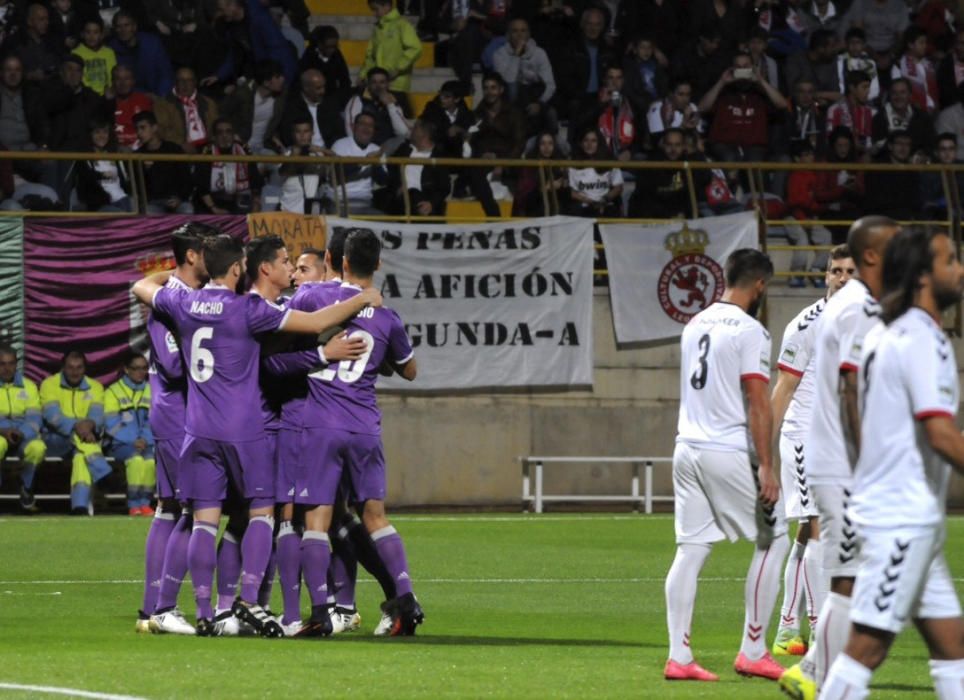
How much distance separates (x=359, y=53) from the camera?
28.2 meters

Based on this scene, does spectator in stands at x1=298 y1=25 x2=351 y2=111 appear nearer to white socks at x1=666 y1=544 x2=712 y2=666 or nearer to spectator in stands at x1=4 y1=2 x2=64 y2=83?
spectator in stands at x1=4 y1=2 x2=64 y2=83

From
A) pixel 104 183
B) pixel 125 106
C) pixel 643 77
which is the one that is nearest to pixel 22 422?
pixel 104 183

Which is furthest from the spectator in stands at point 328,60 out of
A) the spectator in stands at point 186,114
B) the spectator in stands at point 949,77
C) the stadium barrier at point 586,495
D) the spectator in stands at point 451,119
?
the spectator in stands at point 949,77

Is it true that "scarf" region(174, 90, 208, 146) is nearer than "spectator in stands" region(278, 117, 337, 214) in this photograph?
No

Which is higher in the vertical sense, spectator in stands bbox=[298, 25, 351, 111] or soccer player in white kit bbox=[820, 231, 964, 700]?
spectator in stands bbox=[298, 25, 351, 111]

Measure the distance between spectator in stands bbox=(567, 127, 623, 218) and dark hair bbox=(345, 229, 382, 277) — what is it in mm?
13694

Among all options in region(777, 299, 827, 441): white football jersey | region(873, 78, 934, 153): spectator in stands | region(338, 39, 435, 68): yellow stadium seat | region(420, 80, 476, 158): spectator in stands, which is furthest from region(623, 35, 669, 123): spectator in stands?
region(777, 299, 827, 441): white football jersey

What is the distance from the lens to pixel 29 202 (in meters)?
23.2

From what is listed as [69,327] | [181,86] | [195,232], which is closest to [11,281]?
[69,327]

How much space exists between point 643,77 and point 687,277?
3.09 m

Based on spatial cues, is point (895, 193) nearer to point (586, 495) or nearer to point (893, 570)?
point (586, 495)

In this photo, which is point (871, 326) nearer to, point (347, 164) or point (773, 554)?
point (773, 554)

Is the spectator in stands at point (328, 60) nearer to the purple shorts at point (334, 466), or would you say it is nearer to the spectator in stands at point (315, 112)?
the spectator in stands at point (315, 112)

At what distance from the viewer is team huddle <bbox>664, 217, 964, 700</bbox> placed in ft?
21.4
